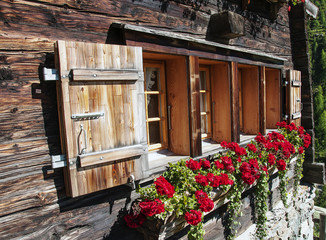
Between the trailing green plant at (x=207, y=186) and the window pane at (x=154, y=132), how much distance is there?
0.52 meters

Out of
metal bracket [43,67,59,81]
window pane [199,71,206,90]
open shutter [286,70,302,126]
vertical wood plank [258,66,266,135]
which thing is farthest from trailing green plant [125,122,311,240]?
metal bracket [43,67,59,81]

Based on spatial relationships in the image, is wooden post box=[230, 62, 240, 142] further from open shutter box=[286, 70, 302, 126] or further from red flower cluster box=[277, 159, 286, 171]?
open shutter box=[286, 70, 302, 126]

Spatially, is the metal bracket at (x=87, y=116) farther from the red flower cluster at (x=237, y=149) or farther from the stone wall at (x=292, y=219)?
the stone wall at (x=292, y=219)

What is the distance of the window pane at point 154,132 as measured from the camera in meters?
3.17

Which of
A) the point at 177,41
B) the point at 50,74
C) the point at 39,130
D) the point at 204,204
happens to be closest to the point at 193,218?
the point at 204,204

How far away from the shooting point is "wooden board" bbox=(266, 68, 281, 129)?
5.16 meters

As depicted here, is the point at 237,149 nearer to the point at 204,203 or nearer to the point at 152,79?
the point at 204,203

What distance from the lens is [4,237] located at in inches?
73.0

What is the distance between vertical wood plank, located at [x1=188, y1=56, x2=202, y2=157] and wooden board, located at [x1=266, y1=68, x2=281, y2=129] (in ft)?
8.68

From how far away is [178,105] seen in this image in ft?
10.3

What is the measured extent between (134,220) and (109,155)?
668 mm

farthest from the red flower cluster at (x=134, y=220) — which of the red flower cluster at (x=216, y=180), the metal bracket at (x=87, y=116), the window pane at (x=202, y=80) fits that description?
the window pane at (x=202, y=80)

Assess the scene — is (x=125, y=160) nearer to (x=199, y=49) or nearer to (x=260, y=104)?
(x=199, y=49)

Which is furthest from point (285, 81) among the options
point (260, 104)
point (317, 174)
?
point (317, 174)
